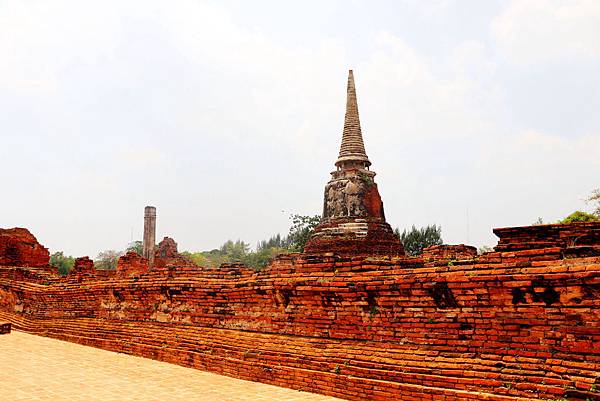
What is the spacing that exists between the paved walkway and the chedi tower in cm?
1008

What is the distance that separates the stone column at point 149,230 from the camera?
2275 cm

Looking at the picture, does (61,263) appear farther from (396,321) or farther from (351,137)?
(396,321)

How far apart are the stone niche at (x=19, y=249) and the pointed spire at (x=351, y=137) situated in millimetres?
11083

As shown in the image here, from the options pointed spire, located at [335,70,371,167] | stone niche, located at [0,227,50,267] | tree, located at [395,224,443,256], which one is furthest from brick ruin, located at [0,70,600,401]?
tree, located at [395,224,443,256]

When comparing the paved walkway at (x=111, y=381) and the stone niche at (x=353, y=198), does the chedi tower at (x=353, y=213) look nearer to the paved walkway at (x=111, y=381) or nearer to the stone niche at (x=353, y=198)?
the stone niche at (x=353, y=198)

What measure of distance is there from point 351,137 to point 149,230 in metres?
9.29

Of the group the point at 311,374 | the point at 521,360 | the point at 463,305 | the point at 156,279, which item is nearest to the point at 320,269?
the point at 311,374

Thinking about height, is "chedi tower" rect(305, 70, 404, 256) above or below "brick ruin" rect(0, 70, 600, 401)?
above

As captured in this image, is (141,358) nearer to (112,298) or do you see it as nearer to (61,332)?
(112,298)

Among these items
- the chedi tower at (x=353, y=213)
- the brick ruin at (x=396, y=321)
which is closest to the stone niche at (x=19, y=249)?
the brick ruin at (x=396, y=321)

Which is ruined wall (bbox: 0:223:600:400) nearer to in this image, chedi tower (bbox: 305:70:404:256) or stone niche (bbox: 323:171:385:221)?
chedi tower (bbox: 305:70:404:256)

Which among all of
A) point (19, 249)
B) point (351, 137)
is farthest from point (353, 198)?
point (19, 249)

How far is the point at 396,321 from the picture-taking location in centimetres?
624

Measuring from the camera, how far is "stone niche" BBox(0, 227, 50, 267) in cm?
1680
